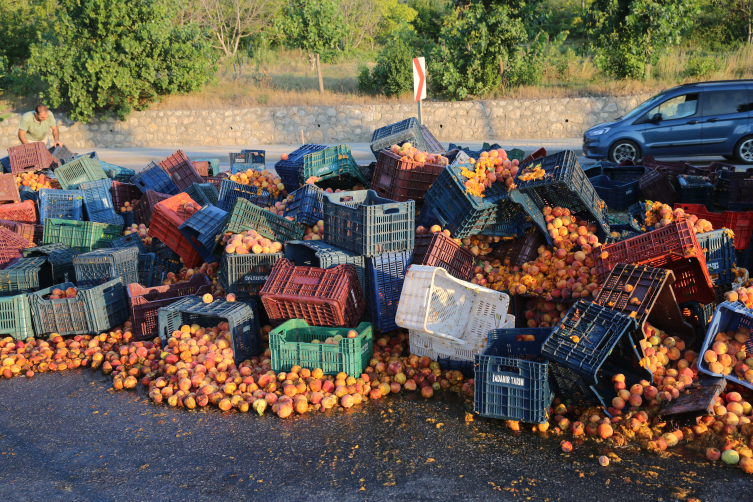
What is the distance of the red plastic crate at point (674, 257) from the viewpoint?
14.9 ft

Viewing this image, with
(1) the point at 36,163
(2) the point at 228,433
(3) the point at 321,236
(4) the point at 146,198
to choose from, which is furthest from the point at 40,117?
(2) the point at 228,433

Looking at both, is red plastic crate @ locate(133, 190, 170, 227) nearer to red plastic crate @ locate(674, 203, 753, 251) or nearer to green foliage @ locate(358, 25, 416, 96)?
red plastic crate @ locate(674, 203, 753, 251)

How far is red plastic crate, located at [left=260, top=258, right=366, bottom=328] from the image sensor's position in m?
5.05

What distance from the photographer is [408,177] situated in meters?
6.33

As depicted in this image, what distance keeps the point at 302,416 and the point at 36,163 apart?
25.9 feet

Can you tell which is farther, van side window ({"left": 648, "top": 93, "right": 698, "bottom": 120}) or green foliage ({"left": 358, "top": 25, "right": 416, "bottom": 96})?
green foliage ({"left": 358, "top": 25, "right": 416, "bottom": 96})

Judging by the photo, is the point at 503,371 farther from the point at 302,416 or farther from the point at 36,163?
the point at 36,163

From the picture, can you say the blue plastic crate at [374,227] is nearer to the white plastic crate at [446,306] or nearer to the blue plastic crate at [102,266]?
the white plastic crate at [446,306]

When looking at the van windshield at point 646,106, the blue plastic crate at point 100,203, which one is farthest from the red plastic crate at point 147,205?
the van windshield at point 646,106

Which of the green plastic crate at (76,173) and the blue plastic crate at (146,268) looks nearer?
the blue plastic crate at (146,268)

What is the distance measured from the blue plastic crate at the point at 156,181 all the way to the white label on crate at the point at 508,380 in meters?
6.26

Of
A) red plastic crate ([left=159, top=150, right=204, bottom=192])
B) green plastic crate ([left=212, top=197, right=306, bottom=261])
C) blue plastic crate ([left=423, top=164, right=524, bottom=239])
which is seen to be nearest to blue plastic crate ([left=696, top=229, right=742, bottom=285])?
blue plastic crate ([left=423, top=164, right=524, bottom=239])

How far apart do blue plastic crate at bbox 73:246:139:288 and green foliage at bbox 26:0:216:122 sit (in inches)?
693

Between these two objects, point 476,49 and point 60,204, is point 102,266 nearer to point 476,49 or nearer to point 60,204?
point 60,204
